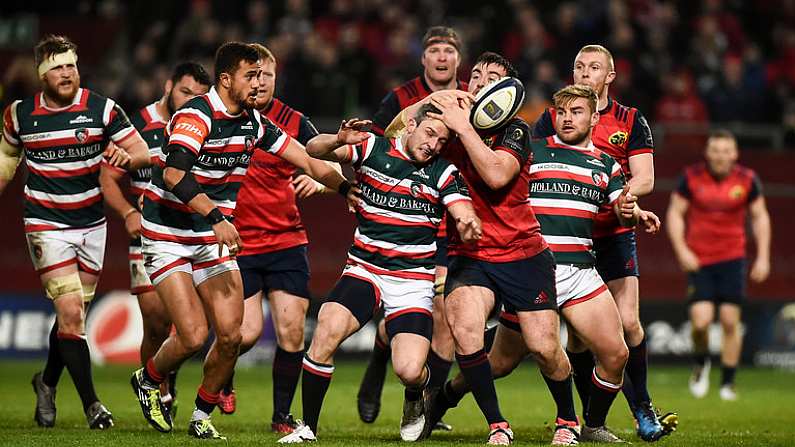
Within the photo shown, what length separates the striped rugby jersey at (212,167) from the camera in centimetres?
793

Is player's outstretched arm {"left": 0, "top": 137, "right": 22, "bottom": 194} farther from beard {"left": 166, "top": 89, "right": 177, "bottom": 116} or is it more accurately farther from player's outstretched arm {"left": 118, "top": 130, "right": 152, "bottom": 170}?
beard {"left": 166, "top": 89, "right": 177, "bottom": 116}

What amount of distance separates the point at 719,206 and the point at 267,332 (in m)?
5.75

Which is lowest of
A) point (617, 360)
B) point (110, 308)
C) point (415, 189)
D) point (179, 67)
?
point (110, 308)

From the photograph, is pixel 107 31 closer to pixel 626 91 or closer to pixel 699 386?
pixel 626 91

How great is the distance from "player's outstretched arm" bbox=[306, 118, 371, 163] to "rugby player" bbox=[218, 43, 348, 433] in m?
1.24

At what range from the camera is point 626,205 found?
781cm

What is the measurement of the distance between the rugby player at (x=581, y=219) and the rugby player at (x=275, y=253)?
6.03 ft

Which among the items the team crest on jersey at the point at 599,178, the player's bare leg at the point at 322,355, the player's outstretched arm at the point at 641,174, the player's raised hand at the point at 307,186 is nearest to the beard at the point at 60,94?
the player's raised hand at the point at 307,186

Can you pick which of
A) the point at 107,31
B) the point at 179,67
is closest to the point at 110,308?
the point at 107,31

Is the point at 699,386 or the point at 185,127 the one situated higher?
the point at 185,127

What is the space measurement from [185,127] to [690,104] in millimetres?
11062

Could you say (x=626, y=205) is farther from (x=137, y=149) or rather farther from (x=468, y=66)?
(x=468, y=66)

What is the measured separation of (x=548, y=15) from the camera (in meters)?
18.9

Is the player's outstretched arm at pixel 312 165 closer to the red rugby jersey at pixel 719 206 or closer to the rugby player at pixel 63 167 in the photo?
the rugby player at pixel 63 167
